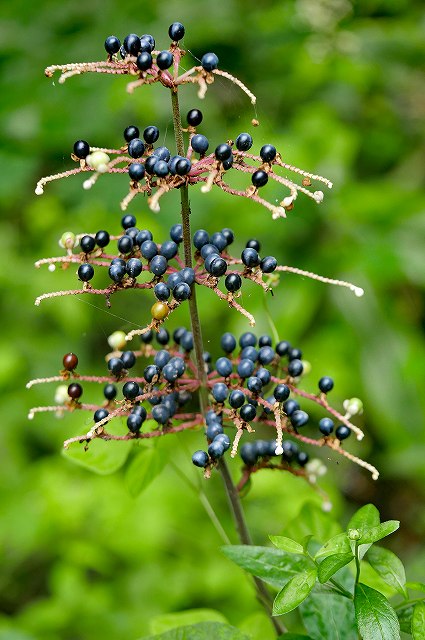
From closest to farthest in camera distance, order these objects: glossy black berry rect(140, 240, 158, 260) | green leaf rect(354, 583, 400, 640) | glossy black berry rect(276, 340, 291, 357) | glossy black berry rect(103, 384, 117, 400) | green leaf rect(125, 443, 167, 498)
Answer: green leaf rect(354, 583, 400, 640)
glossy black berry rect(140, 240, 158, 260)
glossy black berry rect(103, 384, 117, 400)
glossy black berry rect(276, 340, 291, 357)
green leaf rect(125, 443, 167, 498)

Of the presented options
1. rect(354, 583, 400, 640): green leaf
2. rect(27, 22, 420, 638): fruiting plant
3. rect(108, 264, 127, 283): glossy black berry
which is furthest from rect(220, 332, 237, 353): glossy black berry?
rect(354, 583, 400, 640): green leaf

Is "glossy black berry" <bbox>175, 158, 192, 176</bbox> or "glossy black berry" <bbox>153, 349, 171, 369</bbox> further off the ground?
"glossy black berry" <bbox>175, 158, 192, 176</bbox>

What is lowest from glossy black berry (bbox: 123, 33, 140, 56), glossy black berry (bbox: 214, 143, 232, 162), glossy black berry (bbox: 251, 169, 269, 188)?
glossy black berry (bbox: 251, 169, 269, 188)

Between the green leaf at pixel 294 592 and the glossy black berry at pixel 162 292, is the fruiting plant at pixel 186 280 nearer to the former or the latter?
the glossy black berry at pixel 162 292

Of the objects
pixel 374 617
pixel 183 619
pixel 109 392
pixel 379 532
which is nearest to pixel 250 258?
pixel 109 392

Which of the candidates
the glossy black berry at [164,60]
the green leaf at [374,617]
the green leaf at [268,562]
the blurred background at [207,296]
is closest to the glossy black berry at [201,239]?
the glossy black berry at [164,60]

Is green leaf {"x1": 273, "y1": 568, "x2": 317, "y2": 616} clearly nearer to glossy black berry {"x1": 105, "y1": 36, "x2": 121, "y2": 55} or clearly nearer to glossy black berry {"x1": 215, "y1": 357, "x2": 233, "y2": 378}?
glossy black berry {"x1": 215, "y1": 357, "x2": 233, "y2": 378}

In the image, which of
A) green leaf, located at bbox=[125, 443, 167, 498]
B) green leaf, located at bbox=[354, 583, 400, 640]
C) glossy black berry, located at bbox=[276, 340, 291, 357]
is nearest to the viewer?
green leaf, located at bbox=[354, 583, 400, 640]
